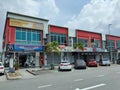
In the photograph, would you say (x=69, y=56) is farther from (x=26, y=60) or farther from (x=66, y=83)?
(x=66, y=83)

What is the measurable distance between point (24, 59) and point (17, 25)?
6375 mm

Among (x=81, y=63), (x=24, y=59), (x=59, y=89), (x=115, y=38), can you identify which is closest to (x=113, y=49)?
(x=115, y=38)

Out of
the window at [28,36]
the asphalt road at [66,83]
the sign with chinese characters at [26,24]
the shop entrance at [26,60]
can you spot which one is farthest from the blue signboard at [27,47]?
the asphalt road at [66,83]

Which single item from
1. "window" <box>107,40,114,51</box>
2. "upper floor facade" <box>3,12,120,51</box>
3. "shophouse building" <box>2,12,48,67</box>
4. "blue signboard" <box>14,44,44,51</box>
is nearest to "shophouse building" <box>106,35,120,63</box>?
"window" <box>107,40,114,51</box>

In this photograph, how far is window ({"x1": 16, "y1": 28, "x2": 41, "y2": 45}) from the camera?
1337 inches

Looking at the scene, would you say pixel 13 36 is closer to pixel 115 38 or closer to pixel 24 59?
pixel 24 59

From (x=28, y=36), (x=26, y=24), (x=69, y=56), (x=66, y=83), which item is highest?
(x=26, y=24)

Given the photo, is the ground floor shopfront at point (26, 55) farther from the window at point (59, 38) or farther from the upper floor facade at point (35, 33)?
the window at point (59, 38)

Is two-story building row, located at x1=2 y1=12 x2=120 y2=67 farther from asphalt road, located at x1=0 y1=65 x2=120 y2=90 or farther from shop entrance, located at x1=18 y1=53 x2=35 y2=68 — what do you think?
asphalt road, located at x1=0 y1=65 x2=120 y2=90

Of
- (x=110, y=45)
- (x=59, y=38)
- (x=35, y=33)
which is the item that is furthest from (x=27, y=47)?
(x=110, y=45)

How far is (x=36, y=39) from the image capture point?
119 feet

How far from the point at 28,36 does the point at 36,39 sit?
181cm

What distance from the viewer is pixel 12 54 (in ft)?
109

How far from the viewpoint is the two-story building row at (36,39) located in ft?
108
